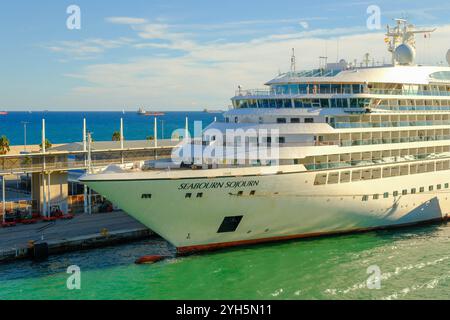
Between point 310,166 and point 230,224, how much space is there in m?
5.03

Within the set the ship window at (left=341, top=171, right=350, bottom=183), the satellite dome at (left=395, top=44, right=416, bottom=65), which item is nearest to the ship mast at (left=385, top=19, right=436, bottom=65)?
the satellite dome at (left=395, top=44, right=416, bottom=65)

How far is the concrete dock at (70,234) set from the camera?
1109 inches

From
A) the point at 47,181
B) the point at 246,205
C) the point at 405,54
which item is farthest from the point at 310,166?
the point at 47,181

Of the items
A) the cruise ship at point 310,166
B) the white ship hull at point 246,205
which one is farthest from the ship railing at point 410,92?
the white ship hull at point 246,205

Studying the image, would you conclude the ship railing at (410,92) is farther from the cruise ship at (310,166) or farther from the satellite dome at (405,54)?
the satellite dome at (405,54)

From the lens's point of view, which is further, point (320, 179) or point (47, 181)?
point (47, 181)

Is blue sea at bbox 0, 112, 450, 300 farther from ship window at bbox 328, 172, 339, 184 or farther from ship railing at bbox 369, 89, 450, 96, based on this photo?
ship railing at bbox 369, 89, 450, 96

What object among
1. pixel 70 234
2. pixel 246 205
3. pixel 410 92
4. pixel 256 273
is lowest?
pixel 256 273

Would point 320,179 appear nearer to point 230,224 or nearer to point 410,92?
Result: point 230,224

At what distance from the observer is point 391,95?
32562 mm

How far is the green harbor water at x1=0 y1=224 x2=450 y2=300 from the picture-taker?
22.8 metres

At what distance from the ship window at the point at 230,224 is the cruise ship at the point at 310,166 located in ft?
0.17

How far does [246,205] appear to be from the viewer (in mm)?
27094
